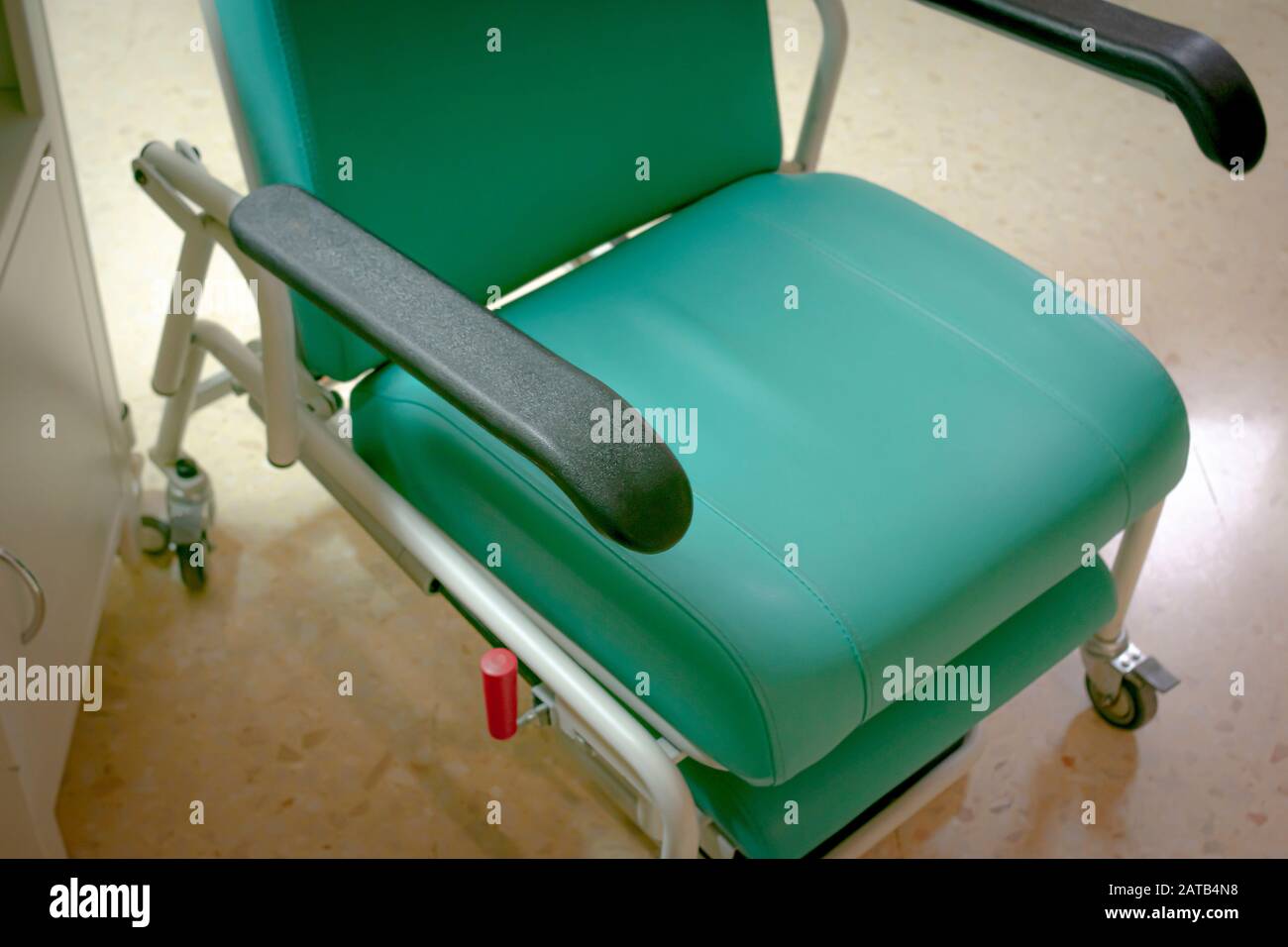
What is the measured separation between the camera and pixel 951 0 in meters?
1.32

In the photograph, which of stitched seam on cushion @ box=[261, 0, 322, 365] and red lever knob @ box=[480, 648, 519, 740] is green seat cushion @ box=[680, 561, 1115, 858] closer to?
red lever knob @ box=[480, 648, 519, 740]

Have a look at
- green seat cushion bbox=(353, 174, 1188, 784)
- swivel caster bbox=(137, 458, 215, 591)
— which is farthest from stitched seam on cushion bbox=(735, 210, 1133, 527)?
→ swivel caster bbox=(137, 458, 215, 591)

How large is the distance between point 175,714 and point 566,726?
2.01 feet

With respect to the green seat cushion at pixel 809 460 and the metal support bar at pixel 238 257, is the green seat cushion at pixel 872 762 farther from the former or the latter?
the metal support bar at pixel 238 257

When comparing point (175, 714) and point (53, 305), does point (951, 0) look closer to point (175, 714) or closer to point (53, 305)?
point (53, 305)

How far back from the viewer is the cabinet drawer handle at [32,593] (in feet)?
3.91

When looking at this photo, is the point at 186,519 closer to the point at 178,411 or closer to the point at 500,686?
the point at 178,411

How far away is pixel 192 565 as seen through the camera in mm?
1674

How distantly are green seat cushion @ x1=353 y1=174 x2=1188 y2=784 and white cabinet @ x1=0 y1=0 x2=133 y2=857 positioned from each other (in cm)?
32

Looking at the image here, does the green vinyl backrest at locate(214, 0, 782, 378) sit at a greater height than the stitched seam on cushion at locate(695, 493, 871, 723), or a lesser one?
greater

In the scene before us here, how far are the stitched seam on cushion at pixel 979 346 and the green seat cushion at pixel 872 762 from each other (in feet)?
0.43

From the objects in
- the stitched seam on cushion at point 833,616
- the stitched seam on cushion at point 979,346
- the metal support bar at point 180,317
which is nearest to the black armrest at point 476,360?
the stitched seam on cushion at point 833,616

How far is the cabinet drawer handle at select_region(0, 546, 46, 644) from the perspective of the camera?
1.19 m
